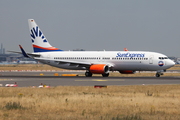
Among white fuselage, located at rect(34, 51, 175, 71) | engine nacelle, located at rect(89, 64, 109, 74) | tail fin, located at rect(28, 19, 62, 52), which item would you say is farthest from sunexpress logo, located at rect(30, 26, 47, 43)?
engine nacelle, located at rect(89, 64, 109, 74)

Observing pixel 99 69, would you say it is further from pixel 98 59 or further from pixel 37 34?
pixel 37 34

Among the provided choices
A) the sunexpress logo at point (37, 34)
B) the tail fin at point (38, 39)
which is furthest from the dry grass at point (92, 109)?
the sunexpress logo at point (37, 34)

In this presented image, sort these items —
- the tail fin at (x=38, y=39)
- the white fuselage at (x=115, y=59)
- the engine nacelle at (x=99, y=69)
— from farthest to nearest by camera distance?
1. the tail fin at (x=38, y=39)
2. the white fuselage at (x=115, y=59)
3. the engine nacelle at (x=99, y=69)

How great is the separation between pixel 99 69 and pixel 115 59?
431 centimetres

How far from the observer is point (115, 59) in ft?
174

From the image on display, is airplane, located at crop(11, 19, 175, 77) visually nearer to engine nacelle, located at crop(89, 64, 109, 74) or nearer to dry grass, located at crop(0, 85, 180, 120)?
engine nacelle, located at crop(89, 64, 109, 74)

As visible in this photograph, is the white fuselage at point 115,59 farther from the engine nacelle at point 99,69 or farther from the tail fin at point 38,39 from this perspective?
the engine nacelle at point 99,69

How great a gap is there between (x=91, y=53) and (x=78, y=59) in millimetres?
2719

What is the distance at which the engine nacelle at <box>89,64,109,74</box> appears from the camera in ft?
166

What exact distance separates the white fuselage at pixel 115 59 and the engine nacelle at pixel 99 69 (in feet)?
5.75

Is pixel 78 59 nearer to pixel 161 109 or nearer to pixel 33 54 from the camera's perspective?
pixel 33 54

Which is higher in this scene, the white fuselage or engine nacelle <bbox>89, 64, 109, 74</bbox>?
the white fuselage

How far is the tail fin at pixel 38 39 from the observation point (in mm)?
59750

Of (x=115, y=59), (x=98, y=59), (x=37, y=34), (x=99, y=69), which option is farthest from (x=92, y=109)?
(x=37, y=34)
